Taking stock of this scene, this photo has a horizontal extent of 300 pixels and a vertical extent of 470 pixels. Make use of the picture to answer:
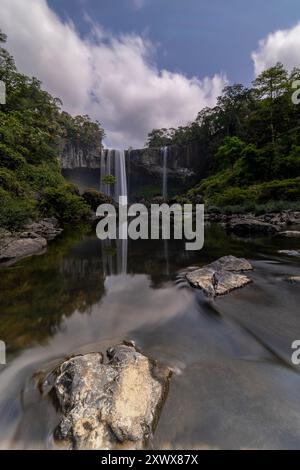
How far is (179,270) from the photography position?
606cm

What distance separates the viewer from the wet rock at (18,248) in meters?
7.53

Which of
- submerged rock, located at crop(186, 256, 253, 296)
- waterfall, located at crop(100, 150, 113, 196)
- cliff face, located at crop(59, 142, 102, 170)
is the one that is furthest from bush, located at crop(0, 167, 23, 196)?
waterfall, located at crop(100, 150, 113, 196)

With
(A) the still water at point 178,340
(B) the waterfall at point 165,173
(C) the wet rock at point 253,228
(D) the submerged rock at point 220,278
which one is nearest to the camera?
(A) the still water at point 178,340

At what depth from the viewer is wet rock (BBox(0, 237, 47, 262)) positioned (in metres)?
7.53

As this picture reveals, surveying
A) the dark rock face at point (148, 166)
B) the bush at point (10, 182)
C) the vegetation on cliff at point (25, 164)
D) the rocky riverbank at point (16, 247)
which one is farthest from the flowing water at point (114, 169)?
the bush at point (10, 182)

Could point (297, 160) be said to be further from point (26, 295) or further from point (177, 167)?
point (177, 167)

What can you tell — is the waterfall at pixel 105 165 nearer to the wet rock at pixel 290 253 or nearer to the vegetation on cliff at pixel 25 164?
the vegetation on cliff at pixel 25 164

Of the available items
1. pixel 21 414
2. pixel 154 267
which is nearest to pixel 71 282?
pixel 154 267

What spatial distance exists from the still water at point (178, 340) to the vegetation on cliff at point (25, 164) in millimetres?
4456

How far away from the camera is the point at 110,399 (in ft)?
6.20

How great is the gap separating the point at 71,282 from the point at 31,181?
7673mm

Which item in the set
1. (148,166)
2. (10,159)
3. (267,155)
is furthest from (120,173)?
(10,159)

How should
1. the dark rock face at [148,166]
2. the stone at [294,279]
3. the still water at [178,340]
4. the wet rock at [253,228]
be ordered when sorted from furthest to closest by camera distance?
the dark rock face at [148,166]
the wet rock at [253,228]
the stone at [294,279]
the still water at [178,340]

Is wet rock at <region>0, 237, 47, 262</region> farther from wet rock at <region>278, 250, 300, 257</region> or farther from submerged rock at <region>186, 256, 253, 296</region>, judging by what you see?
wet rock at <region>278, 250, 300, 257</region>
